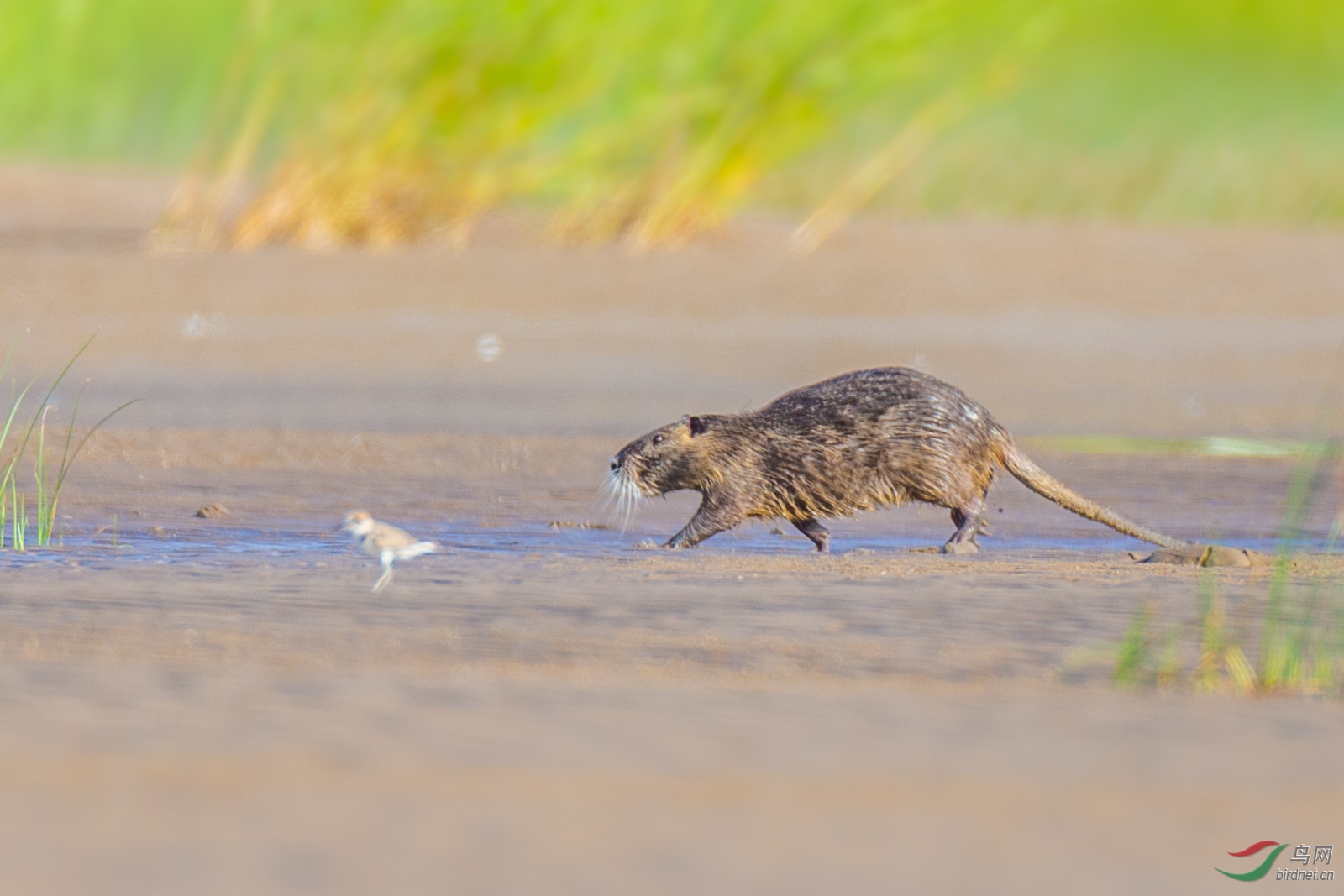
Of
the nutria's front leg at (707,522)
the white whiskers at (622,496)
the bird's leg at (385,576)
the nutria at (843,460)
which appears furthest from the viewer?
the white whiskers at (622,496)

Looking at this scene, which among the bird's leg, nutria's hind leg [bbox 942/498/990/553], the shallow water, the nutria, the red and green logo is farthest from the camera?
the nutria

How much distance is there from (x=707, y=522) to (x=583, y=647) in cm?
251

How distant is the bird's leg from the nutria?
5.36 ft

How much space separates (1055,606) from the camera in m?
5.09

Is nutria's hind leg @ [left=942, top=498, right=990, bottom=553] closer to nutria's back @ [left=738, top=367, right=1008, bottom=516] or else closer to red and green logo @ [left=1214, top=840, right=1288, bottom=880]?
nutria's back @ [left=738, top=367, right=1008, bottom=516]

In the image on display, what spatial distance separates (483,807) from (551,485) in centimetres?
472

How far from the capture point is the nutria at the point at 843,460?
7.04m

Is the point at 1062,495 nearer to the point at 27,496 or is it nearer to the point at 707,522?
the point at 707,522

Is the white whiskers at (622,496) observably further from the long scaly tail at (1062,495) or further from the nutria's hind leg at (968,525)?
the long scaly tail at (1062,495)

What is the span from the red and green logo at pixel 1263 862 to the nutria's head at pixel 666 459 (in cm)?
414

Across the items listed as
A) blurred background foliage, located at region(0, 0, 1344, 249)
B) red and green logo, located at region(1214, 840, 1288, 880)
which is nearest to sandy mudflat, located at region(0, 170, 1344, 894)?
red and green logo, located at region(1214, 840, 1288, 880)

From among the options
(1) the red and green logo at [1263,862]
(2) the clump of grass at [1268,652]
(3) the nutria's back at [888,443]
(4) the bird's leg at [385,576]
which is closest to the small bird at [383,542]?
(4) the bird's leg at [385,576]

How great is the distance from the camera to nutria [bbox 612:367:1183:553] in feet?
23.1

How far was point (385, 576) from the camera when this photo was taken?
536cm
